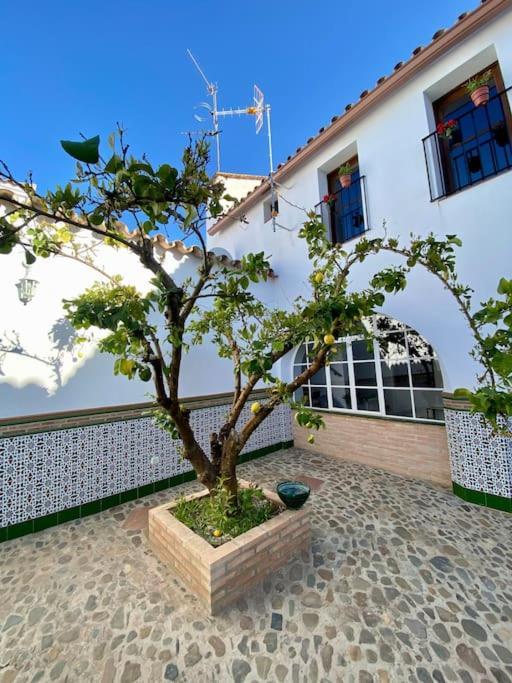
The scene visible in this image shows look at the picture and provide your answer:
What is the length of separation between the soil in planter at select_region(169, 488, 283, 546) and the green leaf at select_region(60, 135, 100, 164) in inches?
131

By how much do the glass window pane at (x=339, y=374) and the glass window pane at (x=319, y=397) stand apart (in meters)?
0.38

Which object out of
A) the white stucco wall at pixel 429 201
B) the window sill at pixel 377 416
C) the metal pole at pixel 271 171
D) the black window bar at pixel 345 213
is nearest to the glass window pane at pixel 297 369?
the window sill at pixel 377 416

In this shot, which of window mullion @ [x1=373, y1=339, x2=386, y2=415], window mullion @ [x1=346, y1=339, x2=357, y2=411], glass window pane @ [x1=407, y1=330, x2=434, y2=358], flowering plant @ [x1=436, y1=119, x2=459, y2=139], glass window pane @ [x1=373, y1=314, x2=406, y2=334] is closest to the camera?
flowering plant @ [x1=436, y1=119, x2=459, y2=139]

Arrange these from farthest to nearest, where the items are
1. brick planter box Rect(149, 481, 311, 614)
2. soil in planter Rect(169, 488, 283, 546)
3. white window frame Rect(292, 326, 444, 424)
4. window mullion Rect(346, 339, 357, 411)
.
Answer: window mullion Rect(346, 339, 357, 411) < white window frame Rect(292, 326, 444, 424) < soil in planter Rect(169, 488, 283, 546) < brick planter box Rect(149, 481, 311, 614)

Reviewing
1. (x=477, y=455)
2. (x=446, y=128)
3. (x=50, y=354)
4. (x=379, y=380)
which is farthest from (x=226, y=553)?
(x=446, y=128)

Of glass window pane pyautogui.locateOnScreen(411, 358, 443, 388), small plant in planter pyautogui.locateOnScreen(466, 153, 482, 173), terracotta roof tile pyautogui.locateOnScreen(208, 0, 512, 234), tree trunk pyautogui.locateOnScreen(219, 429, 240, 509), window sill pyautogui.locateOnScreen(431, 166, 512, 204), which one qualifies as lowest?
tree trunk pyautogui.locateOnScreen(219, 429, 240, 509)

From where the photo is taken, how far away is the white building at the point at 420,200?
420 cm

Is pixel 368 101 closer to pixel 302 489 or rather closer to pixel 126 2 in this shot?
pixel 126 2

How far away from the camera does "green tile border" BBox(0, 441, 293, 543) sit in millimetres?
3811

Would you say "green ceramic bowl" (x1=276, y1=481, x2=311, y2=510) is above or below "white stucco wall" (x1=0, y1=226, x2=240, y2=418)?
below

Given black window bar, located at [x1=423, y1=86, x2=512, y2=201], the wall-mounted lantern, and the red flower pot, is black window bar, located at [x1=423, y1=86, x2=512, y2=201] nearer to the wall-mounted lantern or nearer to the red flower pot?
the red flower pot

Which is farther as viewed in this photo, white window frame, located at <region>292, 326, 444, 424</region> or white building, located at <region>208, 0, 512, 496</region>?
white window frame, located at <region>292, 326, 444, 424</region>

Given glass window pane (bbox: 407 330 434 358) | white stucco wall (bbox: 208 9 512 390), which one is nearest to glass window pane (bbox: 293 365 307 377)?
white stucco wall (bbox: 208 9 512 390)

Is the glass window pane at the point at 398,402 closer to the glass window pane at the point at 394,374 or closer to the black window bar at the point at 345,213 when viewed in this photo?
the glass window pane at the point at 394,374
